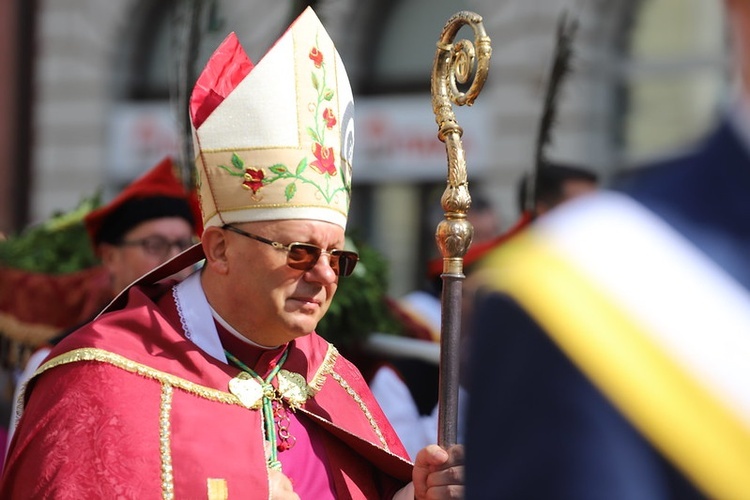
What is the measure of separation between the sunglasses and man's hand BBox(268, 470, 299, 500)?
461 millimetres

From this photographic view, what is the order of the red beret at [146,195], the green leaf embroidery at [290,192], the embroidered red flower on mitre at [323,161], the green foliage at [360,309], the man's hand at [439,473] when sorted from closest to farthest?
the man's hand at [439,473]
the green leaf embroidery at [290,192]
the embroidered red flower on mitre at [323,161]
the red beret at [146,195]
the green foliage at [360,309]

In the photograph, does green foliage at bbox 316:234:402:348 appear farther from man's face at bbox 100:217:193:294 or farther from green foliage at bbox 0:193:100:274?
green foliage at bbox 0:193:100:274

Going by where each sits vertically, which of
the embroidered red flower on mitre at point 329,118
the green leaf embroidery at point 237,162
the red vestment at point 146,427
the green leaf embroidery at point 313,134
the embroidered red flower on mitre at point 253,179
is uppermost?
the embroidered red flower on mitre at point 329,118

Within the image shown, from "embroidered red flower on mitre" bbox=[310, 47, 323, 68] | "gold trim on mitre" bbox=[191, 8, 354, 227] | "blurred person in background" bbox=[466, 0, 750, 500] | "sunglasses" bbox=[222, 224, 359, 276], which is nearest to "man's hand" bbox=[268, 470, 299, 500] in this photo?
"sunglasses" bbox=[222, 224, 359, 276]

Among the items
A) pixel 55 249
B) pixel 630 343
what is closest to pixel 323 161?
pixel 630 343

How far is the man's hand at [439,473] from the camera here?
8.79 feet

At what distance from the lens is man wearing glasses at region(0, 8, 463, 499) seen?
282 centimetres

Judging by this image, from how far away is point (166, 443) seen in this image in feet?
9.40

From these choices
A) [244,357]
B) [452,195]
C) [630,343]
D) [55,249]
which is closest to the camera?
[630,343]

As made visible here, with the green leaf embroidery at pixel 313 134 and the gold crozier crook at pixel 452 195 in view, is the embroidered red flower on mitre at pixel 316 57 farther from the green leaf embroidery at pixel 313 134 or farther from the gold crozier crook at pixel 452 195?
the gold crozier crook at pixel 452 195

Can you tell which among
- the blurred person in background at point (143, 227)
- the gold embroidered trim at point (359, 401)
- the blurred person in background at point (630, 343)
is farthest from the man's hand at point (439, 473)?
the blurred person in background at point (143, 227)

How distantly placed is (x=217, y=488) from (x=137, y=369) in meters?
0.32

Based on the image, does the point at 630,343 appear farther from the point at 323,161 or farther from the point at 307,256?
the point at 323,161

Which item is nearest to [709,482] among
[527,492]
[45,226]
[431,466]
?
[527,492]
